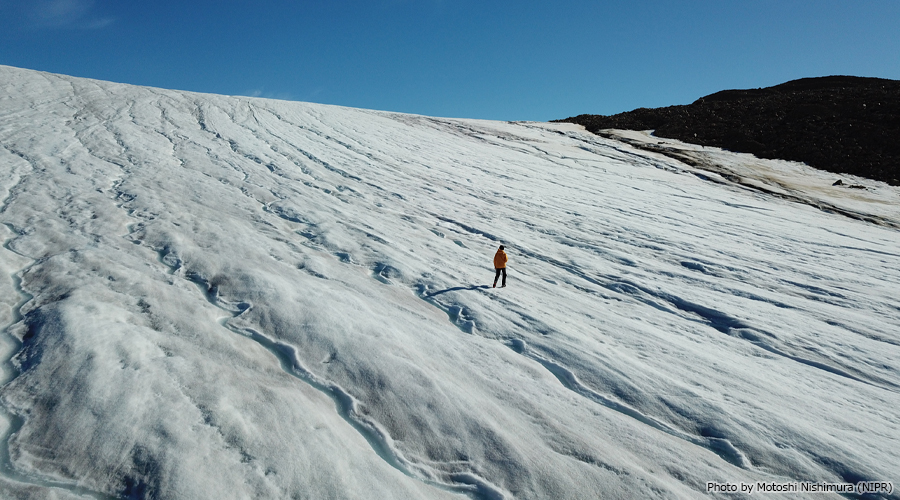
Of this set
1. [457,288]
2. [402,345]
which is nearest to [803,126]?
[457,288]

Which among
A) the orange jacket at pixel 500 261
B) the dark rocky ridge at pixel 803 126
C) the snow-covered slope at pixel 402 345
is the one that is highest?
the dark rocky ridge at pixel 803 126

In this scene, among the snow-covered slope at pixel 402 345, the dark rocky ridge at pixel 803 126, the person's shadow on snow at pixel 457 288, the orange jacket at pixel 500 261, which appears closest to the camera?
the snow-covered slope at pixel 402 345

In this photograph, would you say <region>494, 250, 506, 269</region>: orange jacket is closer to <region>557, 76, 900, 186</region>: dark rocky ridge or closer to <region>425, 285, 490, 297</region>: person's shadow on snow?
<region>425, 285, 490, 297</region>: person's shadow on snow

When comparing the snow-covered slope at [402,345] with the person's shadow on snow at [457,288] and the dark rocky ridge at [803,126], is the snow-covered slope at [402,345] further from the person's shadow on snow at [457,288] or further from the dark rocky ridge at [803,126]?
the dark rocky ridge at [803,126]

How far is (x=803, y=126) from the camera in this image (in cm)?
2780

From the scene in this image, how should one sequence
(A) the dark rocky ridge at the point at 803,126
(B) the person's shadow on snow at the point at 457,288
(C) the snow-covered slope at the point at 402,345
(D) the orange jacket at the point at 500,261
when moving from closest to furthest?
(C) the snow-covered slope at the point at 402,345, (B) the person's shadow on snow at the point at 457,288, (D) the orange jacket at the point at 500,261, (A) the dark rocky ridge at the point at 803,126

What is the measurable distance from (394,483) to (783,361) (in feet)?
18.2

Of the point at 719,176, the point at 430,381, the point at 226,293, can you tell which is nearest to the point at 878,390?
the point at 430,381

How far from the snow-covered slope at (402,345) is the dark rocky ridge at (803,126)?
14.2 meters

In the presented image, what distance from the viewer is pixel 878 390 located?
217 inches

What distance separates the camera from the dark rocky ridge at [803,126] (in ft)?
76.7

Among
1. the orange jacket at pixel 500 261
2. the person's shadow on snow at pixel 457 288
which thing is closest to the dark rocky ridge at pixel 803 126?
the orange jacket at pixel 500 261

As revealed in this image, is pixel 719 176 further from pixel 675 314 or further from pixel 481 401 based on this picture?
pixel 481 401

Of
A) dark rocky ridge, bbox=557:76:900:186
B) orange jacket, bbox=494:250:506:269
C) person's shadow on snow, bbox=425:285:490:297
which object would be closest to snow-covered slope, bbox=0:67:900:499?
person's shadow on snow, bbox=425:285:490:297
